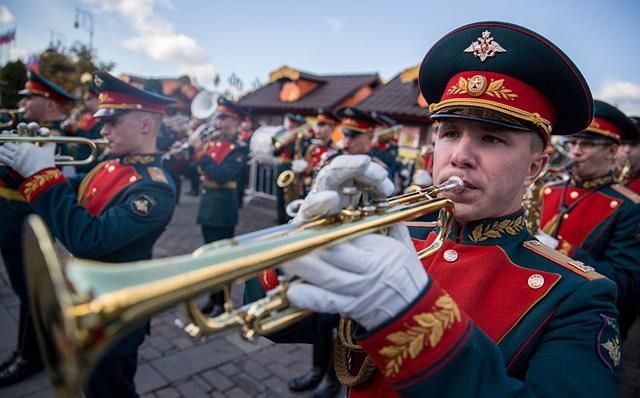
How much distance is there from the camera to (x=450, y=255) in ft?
5.30

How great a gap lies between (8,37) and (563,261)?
33008 mm

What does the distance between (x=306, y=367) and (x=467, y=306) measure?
3106 millimetres

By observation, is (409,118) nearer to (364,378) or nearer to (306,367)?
(306,367)

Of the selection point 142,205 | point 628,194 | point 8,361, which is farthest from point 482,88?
point 8,361

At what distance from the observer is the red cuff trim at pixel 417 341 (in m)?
0.97

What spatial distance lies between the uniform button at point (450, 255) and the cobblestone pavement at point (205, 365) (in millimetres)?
2496

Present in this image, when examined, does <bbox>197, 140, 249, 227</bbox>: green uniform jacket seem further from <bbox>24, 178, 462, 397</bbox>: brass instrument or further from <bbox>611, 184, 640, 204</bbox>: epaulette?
<bbox>24, 178, 462, 397</bbox>: brass instrument

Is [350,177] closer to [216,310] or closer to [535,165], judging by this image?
[535,165]

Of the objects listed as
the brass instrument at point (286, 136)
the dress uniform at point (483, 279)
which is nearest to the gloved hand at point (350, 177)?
the dress uniform at point (483, 279)

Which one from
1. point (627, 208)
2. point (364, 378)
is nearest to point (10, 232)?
point (364, 378)

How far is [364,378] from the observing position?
1461 mm

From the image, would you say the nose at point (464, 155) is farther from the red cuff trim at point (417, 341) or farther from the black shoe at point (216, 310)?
the black shoe at point (216, 310)

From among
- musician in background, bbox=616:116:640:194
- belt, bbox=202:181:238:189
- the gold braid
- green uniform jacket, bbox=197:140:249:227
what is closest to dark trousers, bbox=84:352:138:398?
the gold braid

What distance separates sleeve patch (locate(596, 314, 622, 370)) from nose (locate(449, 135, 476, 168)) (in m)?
0.67
